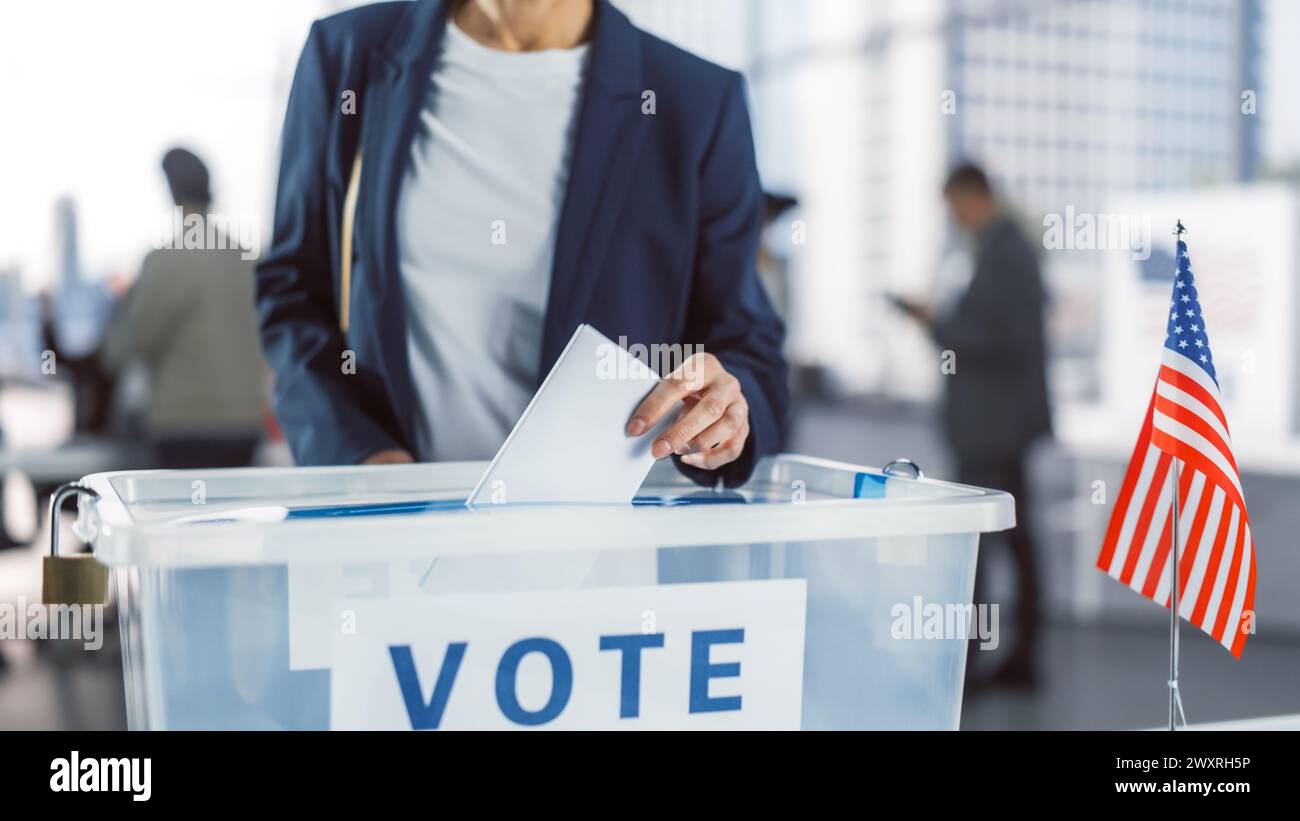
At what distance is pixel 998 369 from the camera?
3758 millimetres

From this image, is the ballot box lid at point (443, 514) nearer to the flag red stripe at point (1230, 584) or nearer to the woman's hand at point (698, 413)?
the woman's hand at point (698, 413)

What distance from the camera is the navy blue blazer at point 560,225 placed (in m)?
1.10

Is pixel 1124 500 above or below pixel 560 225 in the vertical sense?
below

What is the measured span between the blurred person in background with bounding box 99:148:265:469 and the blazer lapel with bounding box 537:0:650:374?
214 centimetres

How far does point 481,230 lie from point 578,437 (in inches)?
17.2

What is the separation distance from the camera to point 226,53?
4.17 m

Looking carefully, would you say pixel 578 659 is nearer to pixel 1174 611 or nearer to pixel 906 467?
pixel 906 467

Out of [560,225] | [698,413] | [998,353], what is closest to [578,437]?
[698,413]

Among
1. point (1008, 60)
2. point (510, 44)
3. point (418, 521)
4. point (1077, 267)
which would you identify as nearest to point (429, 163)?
point (510, 44)

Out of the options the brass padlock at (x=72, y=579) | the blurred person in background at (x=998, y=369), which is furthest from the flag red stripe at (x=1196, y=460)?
the blurred person in background at (x=998, y=369)

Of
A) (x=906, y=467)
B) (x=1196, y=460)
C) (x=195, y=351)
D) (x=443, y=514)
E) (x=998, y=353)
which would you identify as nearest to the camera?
(x=443, y=514)

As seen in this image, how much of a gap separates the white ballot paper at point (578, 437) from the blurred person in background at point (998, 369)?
3031mm
